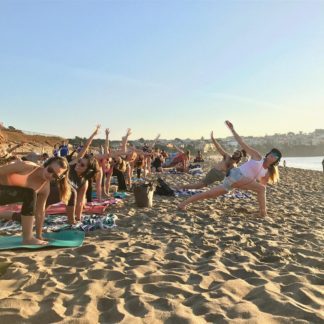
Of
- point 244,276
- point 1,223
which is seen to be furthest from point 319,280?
point 1,223

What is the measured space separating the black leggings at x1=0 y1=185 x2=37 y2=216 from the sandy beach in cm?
48

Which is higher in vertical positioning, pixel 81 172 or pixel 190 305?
pixel 81 172

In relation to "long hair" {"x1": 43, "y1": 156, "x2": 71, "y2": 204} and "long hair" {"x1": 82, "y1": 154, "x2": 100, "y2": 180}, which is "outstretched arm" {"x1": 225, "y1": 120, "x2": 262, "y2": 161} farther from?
"long hair" {"x1": 43, "y1": 156, "x2": 71, "y2": 204}

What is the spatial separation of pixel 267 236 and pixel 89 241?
241 centimetres

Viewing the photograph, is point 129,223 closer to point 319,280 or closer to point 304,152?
point 319,280

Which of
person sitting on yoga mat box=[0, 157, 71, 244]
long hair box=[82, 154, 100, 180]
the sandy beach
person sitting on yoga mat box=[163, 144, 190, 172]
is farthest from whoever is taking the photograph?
person sitting on yoga mat box=[163, 144, 190, 172]

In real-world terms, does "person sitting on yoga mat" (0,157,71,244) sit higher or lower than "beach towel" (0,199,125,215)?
higher

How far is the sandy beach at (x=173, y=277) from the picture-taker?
111 inches

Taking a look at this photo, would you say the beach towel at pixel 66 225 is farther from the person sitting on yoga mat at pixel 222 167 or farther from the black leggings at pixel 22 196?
the person sitting on yoga mat at pixel 222 167

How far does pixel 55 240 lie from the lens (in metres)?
4.82

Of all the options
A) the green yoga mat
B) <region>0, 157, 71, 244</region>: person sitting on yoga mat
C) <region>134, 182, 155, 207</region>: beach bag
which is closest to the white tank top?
<region>134, 182, 155, 207</region>: beach bag

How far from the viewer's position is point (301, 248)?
4664mm

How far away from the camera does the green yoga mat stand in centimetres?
440

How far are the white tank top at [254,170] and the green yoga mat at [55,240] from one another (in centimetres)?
325
